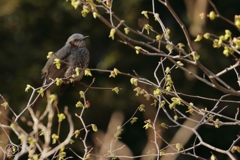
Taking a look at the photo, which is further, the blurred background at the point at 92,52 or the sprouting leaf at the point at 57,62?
the blurred background at the point at 92,52

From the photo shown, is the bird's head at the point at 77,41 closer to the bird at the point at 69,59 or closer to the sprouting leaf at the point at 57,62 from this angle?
the bird at the point at 69,59

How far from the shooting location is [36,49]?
34.4 ft

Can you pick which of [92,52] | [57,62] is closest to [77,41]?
[57,62]

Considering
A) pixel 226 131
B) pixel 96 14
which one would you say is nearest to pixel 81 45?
pixel 96 14

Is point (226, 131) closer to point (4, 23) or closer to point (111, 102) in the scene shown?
point (111, 102)

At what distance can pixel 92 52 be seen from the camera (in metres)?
10.9

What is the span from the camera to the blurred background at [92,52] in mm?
10281

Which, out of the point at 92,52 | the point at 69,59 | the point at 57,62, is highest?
the point at 57,62

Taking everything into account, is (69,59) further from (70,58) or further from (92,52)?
(92,52)

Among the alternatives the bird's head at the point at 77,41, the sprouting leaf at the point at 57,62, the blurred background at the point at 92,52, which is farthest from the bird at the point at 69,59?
the blurred background at the point at 92,52

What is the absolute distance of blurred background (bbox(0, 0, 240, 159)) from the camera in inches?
405

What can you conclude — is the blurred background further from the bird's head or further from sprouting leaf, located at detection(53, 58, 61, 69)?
sprouting leaf, located at detection(53, 58, 61, 69)

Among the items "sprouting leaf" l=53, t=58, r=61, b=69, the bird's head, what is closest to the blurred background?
the bird's head

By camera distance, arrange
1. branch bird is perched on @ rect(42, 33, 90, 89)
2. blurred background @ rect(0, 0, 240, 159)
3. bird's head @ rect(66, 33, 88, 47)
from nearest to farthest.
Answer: branch bird is perched on @ rect(42, 33, 90, 89) < bird's head @ rect(66, 33, 88, 47) < blurred background @ rect(0, 0, 240, 159)
